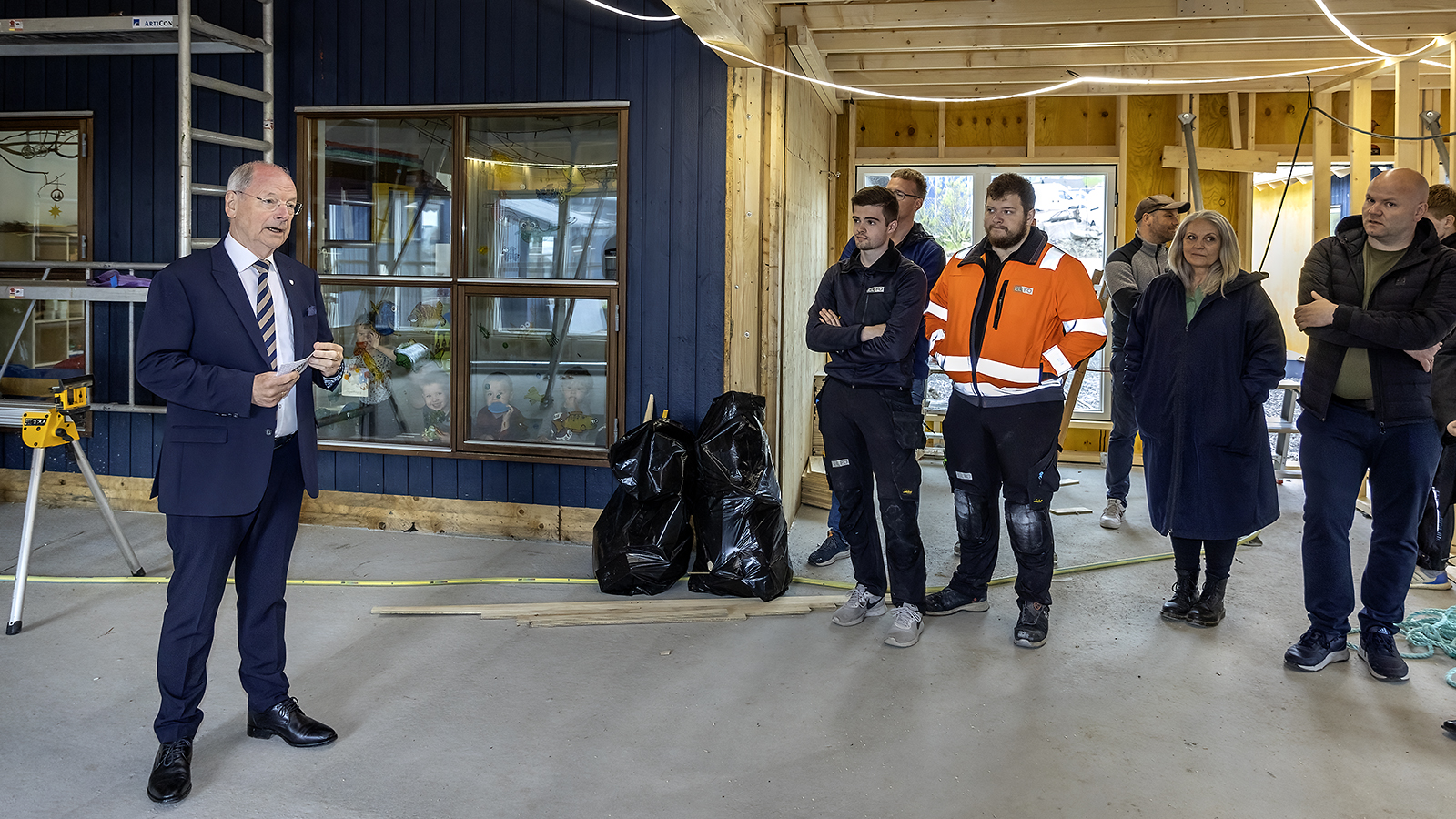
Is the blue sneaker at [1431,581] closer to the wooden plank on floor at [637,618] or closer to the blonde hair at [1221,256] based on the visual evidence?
the blonde hair at [1221,256]

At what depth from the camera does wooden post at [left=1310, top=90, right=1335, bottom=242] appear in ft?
18.3

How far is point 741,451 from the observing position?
4199 mm

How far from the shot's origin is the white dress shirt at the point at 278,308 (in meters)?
2.67

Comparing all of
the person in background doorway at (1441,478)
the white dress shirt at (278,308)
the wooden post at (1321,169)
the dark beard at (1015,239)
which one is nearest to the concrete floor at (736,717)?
the person in background doorway at (1441,478)

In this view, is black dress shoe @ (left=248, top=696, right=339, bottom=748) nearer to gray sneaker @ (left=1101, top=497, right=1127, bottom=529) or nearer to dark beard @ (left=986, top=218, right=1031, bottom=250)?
dark beard @ (left=986, top=218, right=1031, bottom=250)

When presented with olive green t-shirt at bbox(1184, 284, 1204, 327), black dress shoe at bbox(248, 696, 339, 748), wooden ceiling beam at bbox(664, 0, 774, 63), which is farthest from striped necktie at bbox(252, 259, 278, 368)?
olive green t-shirt at bbox(1184, 284, 1204, 327)

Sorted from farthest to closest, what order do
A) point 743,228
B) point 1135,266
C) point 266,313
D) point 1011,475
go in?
point 1135,266
point 743,228
point 1011,475
point 266,313

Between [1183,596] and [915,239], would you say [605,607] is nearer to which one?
[915,239]

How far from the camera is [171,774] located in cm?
252

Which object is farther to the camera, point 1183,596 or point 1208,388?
point 1183,596

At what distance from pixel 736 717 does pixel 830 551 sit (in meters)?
1.74

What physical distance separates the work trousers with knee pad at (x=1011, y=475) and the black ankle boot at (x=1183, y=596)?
575 mm

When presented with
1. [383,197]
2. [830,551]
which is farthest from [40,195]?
[830,551]

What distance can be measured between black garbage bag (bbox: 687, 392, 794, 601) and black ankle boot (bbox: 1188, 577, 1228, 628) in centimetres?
155
